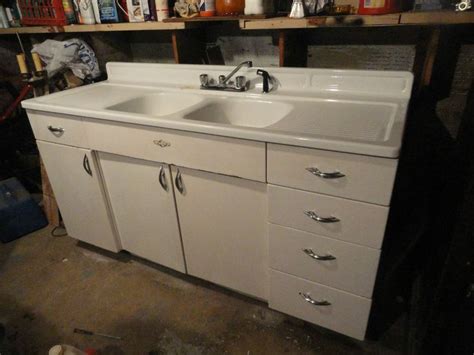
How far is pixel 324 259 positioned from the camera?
1.09 metres

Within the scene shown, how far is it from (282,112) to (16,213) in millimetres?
1730

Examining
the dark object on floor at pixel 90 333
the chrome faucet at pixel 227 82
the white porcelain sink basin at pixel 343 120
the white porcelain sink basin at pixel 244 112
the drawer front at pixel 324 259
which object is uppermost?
the chrome faucet at pixel 227 82

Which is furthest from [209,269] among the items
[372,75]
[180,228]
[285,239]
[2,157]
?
[2,157]

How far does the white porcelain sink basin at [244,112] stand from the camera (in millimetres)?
1348

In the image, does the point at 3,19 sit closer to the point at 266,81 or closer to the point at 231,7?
the point at 231,7

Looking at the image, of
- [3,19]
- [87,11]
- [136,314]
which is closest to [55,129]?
[87,11]

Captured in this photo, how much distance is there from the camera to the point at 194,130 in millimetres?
1110

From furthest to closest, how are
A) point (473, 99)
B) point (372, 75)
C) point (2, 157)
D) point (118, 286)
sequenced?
→ 1. point (2, 157)
2. point (118, 286)
3. point (372, 75)
4. point (473, 99)

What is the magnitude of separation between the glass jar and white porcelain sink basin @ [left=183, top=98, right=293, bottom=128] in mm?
373

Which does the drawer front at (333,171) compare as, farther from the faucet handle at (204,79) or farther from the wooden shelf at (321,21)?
the faucet handle at (204,79)

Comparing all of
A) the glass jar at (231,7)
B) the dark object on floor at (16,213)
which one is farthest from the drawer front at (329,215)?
the dark object on floor at (16,213)

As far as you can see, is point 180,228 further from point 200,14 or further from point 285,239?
point 200,14

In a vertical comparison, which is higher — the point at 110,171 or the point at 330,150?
the point at 330,150

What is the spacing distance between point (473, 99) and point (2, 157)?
2812mm
